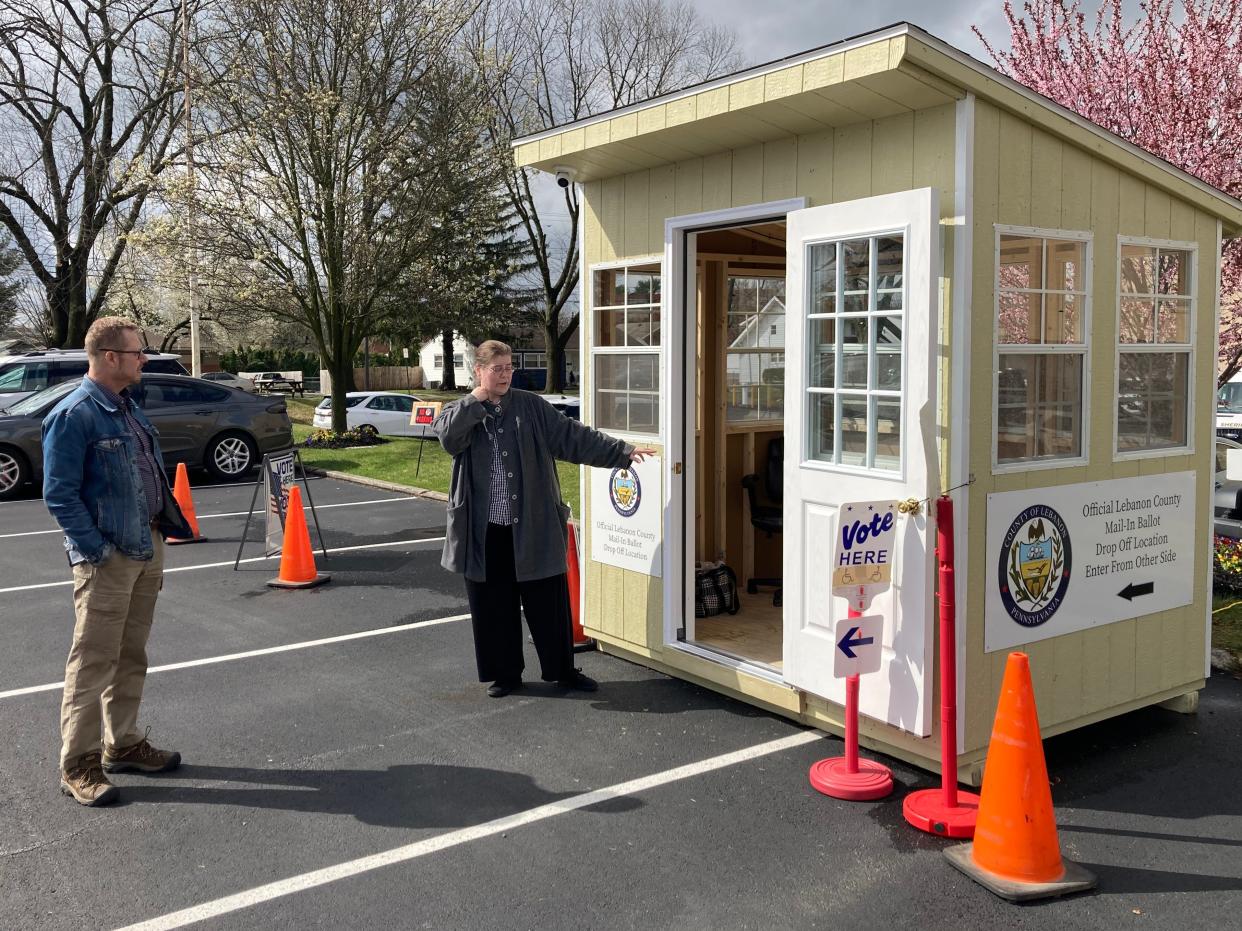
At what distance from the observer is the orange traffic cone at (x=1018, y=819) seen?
11.5 ft

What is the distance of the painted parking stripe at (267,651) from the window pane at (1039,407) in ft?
13.2

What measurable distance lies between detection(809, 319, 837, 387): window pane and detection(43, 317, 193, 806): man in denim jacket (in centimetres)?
291

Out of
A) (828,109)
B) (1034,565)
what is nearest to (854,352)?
(828,109)

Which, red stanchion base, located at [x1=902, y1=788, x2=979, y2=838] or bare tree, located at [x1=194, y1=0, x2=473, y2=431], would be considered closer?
red stanchion base, located at [x1=902, y1=788, x2=979, y2=838]

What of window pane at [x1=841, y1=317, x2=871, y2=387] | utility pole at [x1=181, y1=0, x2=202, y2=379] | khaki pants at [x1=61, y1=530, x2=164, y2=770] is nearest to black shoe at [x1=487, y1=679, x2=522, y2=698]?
khaki pants at [x1=61, y1=530, x2=164, y2=770]

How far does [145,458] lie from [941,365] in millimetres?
3357

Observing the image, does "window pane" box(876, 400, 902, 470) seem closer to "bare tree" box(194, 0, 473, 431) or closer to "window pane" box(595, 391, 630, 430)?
"window pane" box(595, 391, 630, 430)

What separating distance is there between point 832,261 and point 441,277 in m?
17.1

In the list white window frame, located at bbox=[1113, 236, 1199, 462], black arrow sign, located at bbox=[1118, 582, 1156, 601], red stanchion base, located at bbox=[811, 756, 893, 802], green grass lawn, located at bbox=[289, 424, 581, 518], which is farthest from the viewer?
green grass lawn, located at bbox=[289, 424, 581, 518]

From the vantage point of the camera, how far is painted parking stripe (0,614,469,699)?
566 cm

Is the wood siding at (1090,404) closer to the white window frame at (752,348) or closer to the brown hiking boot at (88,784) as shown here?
the white window frame at (752,348)

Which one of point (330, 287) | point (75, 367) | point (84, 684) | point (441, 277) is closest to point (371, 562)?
point (84, 684)

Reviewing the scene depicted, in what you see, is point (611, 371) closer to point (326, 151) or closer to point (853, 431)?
point (853, 431)

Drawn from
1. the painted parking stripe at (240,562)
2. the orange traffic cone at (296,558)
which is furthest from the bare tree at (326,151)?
the orange traffic cone at (296,558)
